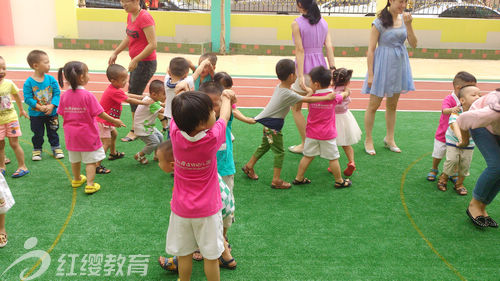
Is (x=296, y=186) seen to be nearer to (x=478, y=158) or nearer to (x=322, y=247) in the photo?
(x=322, y=247)

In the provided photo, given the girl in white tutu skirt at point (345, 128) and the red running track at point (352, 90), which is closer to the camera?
the girl in white tutu skirt at point (345, 128)

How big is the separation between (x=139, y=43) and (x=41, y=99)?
4.31ft

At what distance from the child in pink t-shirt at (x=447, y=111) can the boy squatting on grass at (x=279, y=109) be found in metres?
1.30

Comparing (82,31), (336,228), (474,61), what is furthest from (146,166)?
(474,61)

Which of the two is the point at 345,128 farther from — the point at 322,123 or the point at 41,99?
the point at 41,99

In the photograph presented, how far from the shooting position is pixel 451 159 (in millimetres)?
4250

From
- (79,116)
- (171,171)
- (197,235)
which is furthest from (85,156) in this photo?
(197,235)

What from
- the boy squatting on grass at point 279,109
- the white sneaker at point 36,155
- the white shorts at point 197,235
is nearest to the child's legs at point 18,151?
the white sneaker at point 36,155

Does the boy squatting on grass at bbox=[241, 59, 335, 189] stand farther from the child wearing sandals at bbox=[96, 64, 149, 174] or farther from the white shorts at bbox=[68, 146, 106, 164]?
the white shorts at bbox=[68, 146, 106, 164]

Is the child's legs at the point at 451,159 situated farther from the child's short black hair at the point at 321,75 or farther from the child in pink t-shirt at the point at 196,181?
the child in pink t-shirt at the point at 196,181

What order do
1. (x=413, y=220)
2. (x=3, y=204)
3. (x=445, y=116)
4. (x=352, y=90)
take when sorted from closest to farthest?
(x=3, y=204) → (x=413, y=220) → (x=445, y=116) → (x=352, y=90)

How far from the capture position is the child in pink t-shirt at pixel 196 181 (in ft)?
7.56

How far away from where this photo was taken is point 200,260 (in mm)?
3184

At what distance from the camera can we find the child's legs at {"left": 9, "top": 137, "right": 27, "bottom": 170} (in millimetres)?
4395
